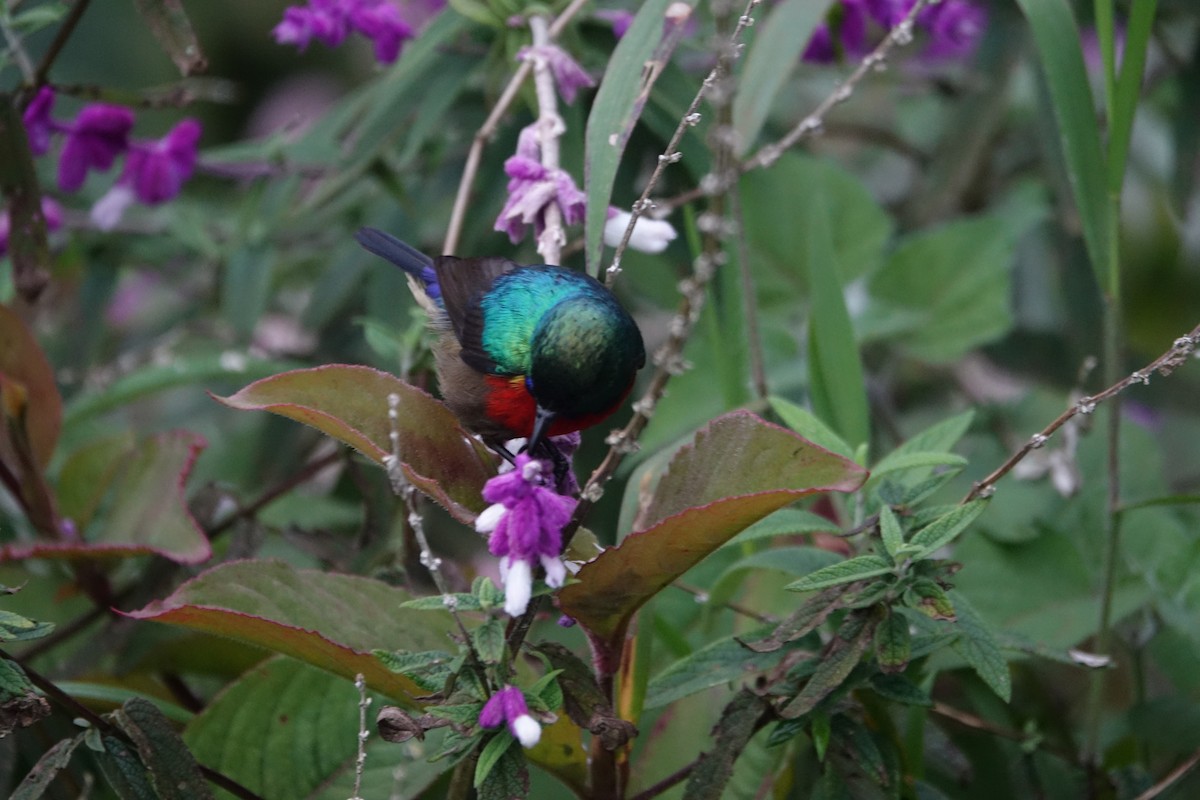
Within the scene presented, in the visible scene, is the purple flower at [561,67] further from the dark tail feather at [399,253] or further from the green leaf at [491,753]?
the green leaf at [491,753]

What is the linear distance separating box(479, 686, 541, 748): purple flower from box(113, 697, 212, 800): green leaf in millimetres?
249

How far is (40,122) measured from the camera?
4.16 ft

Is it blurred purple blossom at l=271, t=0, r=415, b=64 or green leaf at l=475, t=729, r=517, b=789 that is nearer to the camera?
green leaf at l=475, t=729, r=517, b=789

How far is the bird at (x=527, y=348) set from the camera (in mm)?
849

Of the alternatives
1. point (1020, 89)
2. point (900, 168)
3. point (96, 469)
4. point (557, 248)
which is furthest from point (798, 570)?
point (900, 168)

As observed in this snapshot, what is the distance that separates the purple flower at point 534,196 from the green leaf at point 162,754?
1.46 feet

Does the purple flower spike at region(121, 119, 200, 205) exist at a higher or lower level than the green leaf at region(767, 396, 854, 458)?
lower

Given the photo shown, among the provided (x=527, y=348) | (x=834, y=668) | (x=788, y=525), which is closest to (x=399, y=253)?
(x=527, y=348)

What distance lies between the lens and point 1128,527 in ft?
4.29

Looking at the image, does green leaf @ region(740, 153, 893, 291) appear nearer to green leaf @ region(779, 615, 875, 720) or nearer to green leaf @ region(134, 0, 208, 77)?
green leaf @ region(134, 0, 208, 77)

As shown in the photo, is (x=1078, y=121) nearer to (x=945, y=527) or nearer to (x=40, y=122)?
(x=945, y=527)

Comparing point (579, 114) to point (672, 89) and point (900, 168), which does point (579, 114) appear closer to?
point (672, 89)

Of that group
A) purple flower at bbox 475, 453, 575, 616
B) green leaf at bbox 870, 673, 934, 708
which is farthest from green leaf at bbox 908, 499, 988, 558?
purple flower at bbox 475, 453, 575, 616

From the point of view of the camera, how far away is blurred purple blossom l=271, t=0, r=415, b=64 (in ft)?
4.39
